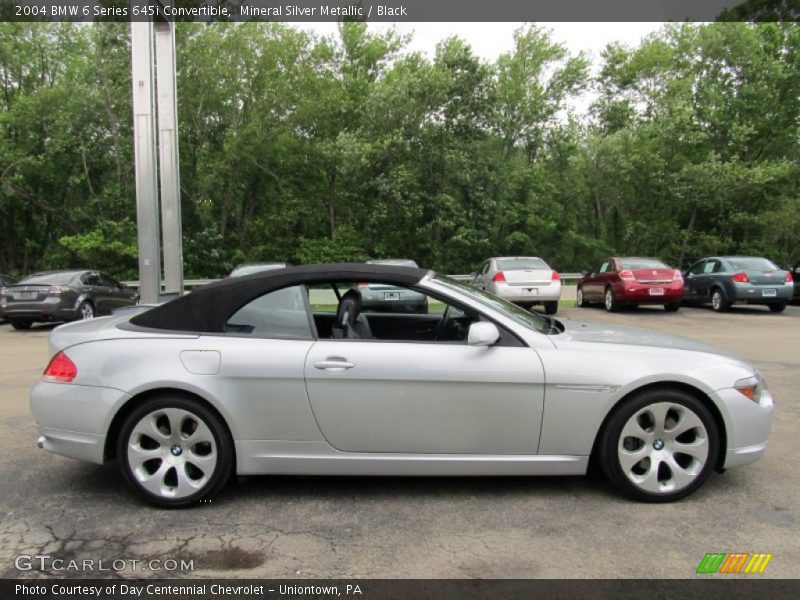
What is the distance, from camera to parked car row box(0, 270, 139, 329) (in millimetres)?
13914

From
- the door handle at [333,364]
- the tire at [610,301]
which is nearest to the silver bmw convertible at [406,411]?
the door handle at [333,364]

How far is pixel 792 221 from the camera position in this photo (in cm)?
2675

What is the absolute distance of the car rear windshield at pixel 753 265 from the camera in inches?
587

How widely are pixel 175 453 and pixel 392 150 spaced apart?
76.4 ft

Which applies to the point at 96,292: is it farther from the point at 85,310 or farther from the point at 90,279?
the point at 85,310

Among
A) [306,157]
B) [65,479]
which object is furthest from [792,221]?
[65,479]

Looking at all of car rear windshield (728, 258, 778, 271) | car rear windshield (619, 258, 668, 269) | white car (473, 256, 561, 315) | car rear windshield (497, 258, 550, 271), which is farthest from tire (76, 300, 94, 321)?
car rear windshield (728, 258, 778, 271)

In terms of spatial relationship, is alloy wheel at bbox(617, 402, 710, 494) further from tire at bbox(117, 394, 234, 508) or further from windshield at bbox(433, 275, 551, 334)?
tire at bbox(117, 394, 234, 508)

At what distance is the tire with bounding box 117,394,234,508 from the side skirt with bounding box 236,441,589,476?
133 mm

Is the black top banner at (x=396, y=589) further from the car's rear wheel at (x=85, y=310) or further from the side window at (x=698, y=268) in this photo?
the side window at (x=698, y=268)

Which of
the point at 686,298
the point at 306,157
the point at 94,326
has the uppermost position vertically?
the point at 306,157

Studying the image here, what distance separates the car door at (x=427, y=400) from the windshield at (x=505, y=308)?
0.38m

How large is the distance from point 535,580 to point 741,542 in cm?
118

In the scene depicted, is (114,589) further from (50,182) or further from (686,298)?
(50,182)
